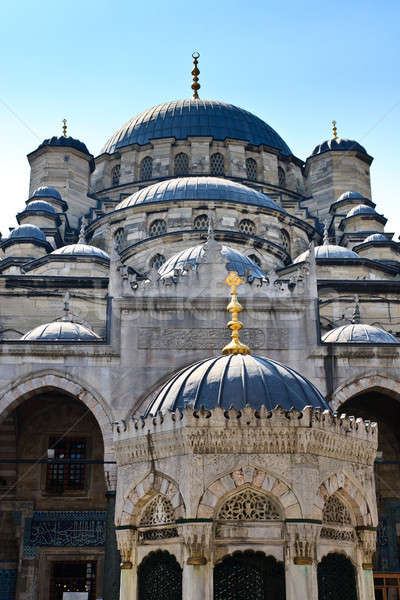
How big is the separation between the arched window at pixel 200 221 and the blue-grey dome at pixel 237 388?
18600mm

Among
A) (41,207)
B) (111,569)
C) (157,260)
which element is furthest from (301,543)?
(41,207)

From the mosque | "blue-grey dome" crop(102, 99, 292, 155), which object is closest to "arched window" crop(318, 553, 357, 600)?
the mosque

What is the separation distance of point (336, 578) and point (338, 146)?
1234 inches

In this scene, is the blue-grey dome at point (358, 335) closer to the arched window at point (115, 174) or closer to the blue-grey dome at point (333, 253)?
the blue-grey dome at point (333, 253)

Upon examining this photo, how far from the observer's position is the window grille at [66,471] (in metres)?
18.8

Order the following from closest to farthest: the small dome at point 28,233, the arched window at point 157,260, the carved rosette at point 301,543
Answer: the carved rosette at point 301,543
the arched window at point 157,260
the small dome at point 28,233

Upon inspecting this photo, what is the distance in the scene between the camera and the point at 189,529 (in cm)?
643

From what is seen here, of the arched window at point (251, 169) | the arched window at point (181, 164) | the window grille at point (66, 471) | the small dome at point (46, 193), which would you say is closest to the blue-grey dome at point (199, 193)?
the small dome at point (46, 193)

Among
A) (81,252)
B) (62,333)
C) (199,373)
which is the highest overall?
(81,252)

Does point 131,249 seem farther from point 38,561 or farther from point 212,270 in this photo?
point 38,561

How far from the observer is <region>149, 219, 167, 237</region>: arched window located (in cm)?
2639

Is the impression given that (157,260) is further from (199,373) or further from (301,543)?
(301,543)

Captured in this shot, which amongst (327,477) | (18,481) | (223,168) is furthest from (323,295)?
(327,477)

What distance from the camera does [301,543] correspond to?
6430 mm
